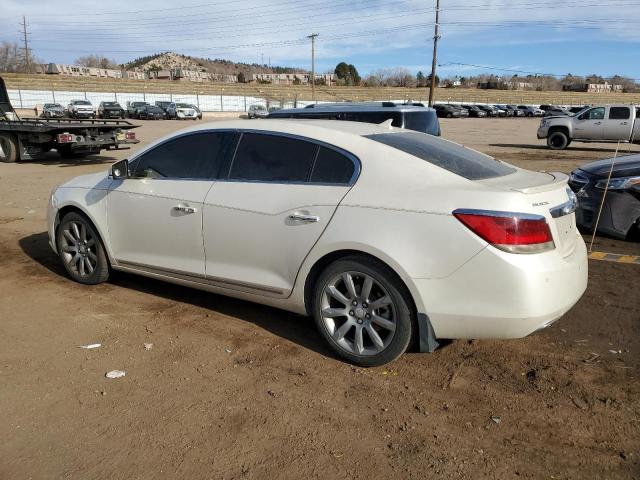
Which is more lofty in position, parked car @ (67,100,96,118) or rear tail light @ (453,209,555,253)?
rear tail light @ (453,209,555,253)

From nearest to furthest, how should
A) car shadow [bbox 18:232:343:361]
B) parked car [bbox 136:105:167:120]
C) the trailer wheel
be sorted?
1. car shadow [bbox 18:232:343:361]
2. the trailer wheel
3. parked car [bbox 136:105:167:120]

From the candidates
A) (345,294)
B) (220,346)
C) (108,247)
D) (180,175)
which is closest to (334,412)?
(345,294)

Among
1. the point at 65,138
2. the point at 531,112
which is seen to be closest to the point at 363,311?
the point at 65,138

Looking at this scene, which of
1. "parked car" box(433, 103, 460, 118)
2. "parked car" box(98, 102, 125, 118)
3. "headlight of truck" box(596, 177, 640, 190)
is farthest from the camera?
"parked car" box(433, 103, 460, 118)

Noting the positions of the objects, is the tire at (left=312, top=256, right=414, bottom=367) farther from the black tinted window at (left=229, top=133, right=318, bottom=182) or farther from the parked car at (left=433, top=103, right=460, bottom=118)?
the parked car at (left=433, top=103, right=460, bottom=118)

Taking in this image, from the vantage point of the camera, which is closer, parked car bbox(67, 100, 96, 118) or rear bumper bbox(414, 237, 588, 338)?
rear bumper bbox(414, 237, 588, 338)

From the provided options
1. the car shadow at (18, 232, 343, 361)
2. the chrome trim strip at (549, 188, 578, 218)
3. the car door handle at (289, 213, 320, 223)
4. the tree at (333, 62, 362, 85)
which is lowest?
the car shadow at (18, 232, 343, 361)

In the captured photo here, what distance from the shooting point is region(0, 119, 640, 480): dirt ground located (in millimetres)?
2715

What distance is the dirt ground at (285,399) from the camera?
8.91ft

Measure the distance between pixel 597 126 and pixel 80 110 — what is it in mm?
39705

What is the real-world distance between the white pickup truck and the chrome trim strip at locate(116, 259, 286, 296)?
2249 centimetres

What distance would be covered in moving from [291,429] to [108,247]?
2809 millimetres

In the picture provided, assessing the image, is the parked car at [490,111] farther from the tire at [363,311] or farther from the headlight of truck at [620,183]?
the tire at [363,311]

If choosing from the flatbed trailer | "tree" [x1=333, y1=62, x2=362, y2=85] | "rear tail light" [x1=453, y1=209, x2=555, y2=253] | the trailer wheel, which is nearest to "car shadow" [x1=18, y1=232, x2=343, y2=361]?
"rear tail light" [x1=453, y1=209, x2=555, y2=253]
